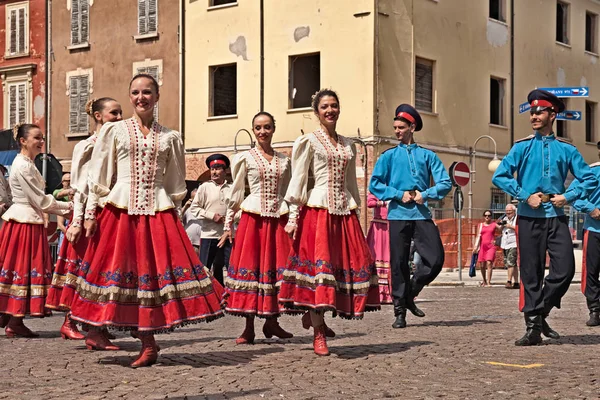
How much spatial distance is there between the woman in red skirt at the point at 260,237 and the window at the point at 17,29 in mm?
28212

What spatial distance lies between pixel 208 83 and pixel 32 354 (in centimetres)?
2417

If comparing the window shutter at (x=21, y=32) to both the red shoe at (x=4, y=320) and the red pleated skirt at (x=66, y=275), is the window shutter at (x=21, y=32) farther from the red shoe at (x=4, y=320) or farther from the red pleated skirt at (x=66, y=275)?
the red pleated skirt at (x=66, y=275)

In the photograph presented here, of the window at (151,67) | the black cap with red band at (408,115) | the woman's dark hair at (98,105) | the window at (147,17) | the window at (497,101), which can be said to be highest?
the window at (147,17)

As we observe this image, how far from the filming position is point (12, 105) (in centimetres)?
3694

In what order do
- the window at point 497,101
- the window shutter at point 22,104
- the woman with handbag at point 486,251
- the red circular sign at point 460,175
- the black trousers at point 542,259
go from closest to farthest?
the black trousers at point 542,259 < the woman with handbag at point 486,251 < the red circular sign at point 460,175 < the window at point 497,101 < the window shutter at point 22,104

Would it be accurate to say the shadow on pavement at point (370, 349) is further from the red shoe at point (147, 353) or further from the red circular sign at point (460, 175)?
the red circular sign at point (460, 175)

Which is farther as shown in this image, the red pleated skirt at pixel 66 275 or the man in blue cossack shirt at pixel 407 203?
the man in blue cossack shirt at pixel 407 203

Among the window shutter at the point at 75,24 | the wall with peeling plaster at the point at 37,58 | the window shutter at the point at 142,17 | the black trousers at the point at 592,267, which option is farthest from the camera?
the wall with peeling plaster at the point at 37,58

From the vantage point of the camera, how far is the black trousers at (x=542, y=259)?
936 centimetres

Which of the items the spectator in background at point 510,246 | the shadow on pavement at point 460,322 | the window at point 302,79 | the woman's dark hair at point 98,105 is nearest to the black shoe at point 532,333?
the shadow on pavement at point 460,322

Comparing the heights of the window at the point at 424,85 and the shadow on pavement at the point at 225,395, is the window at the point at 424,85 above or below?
above

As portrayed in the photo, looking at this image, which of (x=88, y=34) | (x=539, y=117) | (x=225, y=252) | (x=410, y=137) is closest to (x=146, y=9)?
(x=88, y=34)

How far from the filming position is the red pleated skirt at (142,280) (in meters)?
7.68

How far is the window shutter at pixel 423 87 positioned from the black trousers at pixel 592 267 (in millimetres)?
18961
